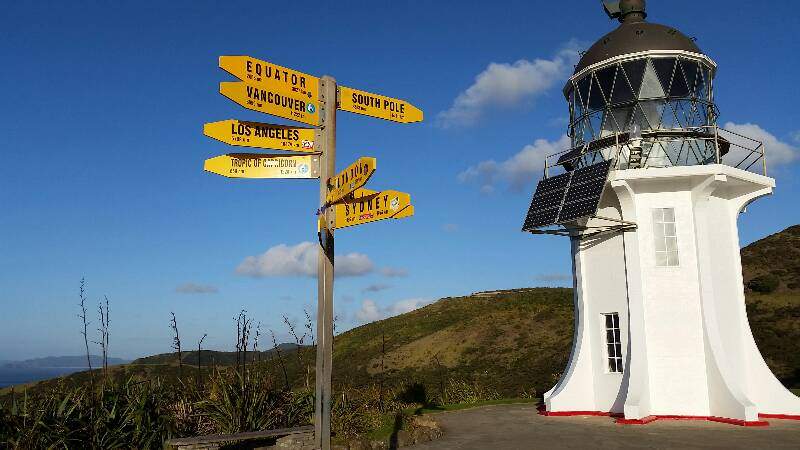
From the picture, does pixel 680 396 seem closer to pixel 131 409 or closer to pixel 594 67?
pixel 594 67

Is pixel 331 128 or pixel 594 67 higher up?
pixel 594 67

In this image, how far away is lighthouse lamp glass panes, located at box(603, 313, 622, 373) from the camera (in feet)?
49.5

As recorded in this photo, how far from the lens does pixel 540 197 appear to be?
53.4 feet

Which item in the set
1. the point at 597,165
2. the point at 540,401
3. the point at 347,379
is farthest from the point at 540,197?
the point at 347,379

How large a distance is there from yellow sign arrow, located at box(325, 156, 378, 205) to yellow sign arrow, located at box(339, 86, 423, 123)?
2.81ft

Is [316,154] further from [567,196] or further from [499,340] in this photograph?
[499,340]

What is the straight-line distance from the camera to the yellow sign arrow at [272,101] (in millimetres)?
5137

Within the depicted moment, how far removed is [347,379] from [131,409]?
34.2 m

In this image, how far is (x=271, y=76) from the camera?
521 centimetres

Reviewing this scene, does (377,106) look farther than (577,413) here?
No

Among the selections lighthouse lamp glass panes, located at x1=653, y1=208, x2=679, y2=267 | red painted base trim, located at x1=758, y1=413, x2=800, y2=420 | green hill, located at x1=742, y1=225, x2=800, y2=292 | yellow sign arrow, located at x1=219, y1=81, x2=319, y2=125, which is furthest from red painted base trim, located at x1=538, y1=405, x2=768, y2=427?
green hill, located at x1=742, y1=225, x2=800, y2=292

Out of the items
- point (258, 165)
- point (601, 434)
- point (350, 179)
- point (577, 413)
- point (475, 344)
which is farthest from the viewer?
point (475, 344)


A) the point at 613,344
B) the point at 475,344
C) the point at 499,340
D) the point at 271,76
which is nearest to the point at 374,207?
the point at 271,76

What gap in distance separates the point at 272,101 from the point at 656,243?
12.3 metres
